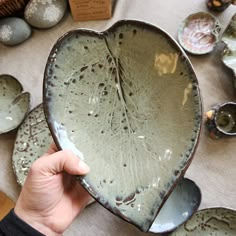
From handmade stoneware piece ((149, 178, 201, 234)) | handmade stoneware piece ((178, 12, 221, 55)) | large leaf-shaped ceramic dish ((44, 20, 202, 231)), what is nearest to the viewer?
large leaf-shaped ceramic dish ((44, 20, 202, 231))

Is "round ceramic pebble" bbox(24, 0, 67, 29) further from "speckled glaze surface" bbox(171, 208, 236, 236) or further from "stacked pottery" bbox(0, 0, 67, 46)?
"speckled glaze surface" bbox(171, 208, 236, 236)

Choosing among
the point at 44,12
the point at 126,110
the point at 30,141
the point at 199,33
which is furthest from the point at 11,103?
the point at 199,33

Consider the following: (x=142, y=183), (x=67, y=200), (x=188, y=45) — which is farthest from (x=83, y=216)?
(x=188, y=45)

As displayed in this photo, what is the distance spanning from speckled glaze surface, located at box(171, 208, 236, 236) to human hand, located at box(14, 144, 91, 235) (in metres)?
0.19

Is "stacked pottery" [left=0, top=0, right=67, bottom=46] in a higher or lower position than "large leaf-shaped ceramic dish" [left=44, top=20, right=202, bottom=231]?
higher

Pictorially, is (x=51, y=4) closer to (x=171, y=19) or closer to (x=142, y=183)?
(x=171, y=19)

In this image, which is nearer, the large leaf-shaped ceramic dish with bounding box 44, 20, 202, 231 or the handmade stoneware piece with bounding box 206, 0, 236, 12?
the large leaf-shaped ceramic dish with bounding box 44, 20, 202, 231

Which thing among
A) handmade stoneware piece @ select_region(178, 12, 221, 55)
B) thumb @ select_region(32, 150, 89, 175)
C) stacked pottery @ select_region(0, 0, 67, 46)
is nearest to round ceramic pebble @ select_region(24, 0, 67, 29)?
stacked pottery @ select_region(0, 0, 67, 46)

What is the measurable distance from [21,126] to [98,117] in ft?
0.81

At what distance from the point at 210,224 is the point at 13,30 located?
0.57 metres

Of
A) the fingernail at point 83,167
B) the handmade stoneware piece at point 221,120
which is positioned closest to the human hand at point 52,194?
the fingernail at point 83,167

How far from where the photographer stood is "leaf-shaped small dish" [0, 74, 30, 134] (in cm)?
83

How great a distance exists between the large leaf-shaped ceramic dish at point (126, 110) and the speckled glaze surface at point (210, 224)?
7.2 inches

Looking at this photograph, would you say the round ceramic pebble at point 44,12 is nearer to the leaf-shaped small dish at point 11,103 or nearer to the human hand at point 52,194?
the leaf-shaped small dish at point 11,103
